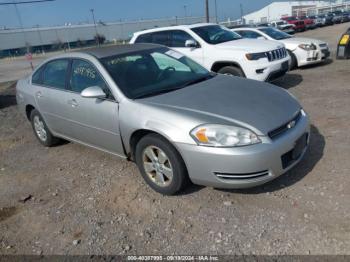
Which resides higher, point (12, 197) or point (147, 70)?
point (147, 70)

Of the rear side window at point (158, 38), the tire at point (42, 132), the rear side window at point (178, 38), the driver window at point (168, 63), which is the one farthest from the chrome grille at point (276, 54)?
the tire at point (42, 132)

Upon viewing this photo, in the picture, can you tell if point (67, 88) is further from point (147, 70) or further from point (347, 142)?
point (347, 142)

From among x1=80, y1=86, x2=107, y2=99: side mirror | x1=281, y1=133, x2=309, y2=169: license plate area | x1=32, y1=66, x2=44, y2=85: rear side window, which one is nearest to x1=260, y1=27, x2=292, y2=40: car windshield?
x1=32, y1=66, x2=44, y2=85: rear side window

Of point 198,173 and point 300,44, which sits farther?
point 300,44

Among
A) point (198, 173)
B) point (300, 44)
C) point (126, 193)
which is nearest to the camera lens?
point (198, 173)

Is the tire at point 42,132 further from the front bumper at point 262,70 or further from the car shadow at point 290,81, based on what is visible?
the car shadow at point 290,81

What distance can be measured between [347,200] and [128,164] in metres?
2.68

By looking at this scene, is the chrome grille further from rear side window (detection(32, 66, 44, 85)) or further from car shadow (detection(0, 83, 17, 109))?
car shadow (detection(0, 83, 17, 109))

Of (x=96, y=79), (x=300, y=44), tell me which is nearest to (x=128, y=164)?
(x=96, y=79)

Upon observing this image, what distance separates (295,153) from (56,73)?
138 inches

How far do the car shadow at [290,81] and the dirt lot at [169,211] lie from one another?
3.66 m

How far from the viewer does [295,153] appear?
11.7 feet

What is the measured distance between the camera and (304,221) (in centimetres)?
314

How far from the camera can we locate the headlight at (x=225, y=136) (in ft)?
10.6
